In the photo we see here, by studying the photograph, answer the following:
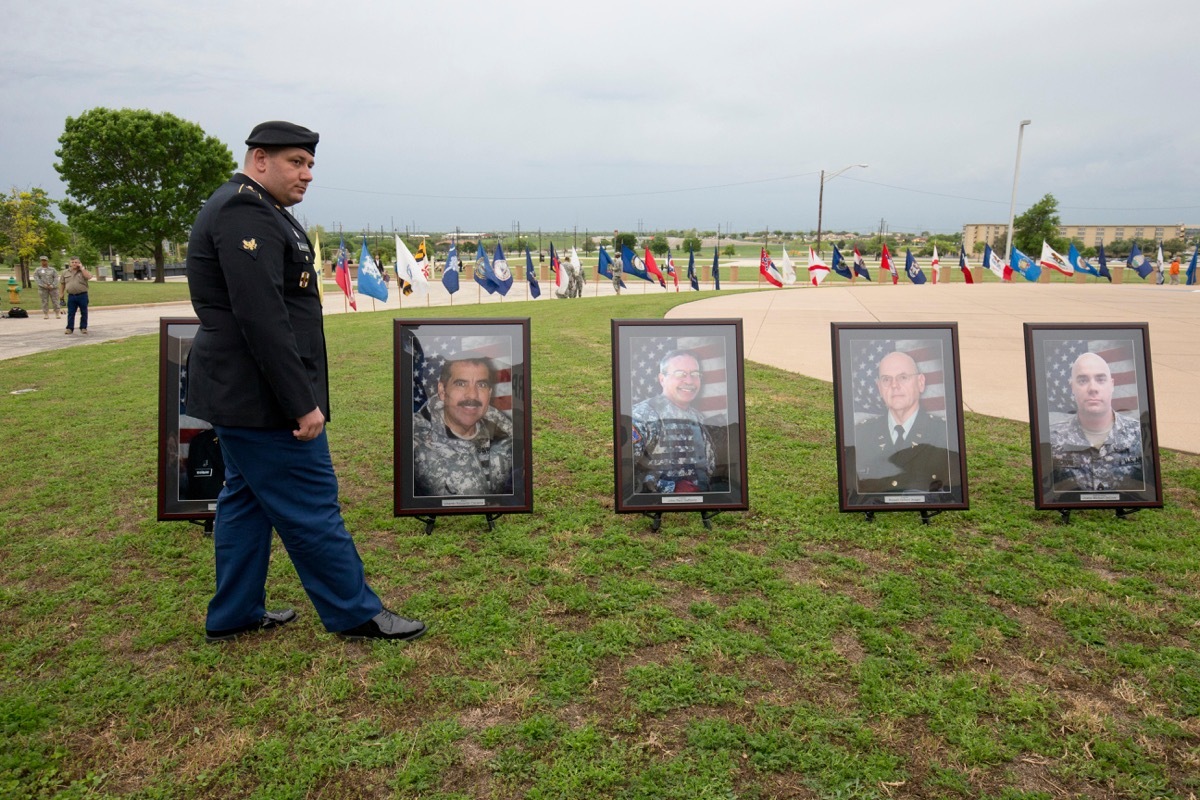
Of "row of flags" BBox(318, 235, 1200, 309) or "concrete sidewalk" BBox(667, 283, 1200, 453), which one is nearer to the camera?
"concrete sidewalk" BBox(667, 283, 1200, 453)

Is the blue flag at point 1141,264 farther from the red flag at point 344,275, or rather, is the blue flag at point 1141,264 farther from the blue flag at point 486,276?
the red flag at point 344,275

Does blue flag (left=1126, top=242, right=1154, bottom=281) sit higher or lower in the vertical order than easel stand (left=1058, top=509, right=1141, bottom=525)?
higher

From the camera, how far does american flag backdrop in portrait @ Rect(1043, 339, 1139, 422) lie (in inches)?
179

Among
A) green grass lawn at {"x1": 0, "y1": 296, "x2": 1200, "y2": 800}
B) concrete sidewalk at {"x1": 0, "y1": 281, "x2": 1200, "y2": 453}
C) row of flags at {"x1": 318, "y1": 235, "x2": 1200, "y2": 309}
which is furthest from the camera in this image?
row of flags at {"x1": 318, "y1": 235, "x2": 1200, "y2": 309}

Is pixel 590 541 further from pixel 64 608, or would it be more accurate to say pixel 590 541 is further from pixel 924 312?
pixel 924 312

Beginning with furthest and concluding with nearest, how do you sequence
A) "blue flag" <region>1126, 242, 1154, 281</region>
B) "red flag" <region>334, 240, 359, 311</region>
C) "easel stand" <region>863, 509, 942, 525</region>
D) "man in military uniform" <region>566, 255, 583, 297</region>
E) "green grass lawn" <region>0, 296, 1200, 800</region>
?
1. "blue flag" <region>1126, 242, 1154, 281</region>
2. "man in military uniform" <region>566, 255, 583, 297</region>
3. "red flag" <region>334, 240, 359, 311</region>
4. "easel stand" <region>863, 509, 942, 525</region>
5. "green grass lawn" <region>0, 296, 1200, 800</region>

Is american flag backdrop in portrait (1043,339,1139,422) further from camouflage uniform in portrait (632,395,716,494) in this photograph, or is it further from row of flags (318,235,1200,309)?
row of flags (318,235,1200,309)

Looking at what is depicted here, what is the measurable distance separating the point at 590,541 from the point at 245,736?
6.90 feet

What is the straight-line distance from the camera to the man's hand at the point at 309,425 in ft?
9.81

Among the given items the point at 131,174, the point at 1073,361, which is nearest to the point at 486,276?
the point at 1073,361

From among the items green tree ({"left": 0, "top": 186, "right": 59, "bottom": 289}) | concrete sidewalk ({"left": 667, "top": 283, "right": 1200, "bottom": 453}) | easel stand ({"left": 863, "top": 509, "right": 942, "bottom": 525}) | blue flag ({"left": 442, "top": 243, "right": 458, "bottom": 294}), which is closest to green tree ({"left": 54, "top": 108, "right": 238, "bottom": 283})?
green tree ({"left": 0, "top": 186, "right": 59, "bottom": 289})

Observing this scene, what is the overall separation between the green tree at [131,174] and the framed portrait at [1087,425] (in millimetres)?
44428

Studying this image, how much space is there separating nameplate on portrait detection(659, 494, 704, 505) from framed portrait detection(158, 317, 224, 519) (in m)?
2.48

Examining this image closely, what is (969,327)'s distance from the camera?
1396cm
